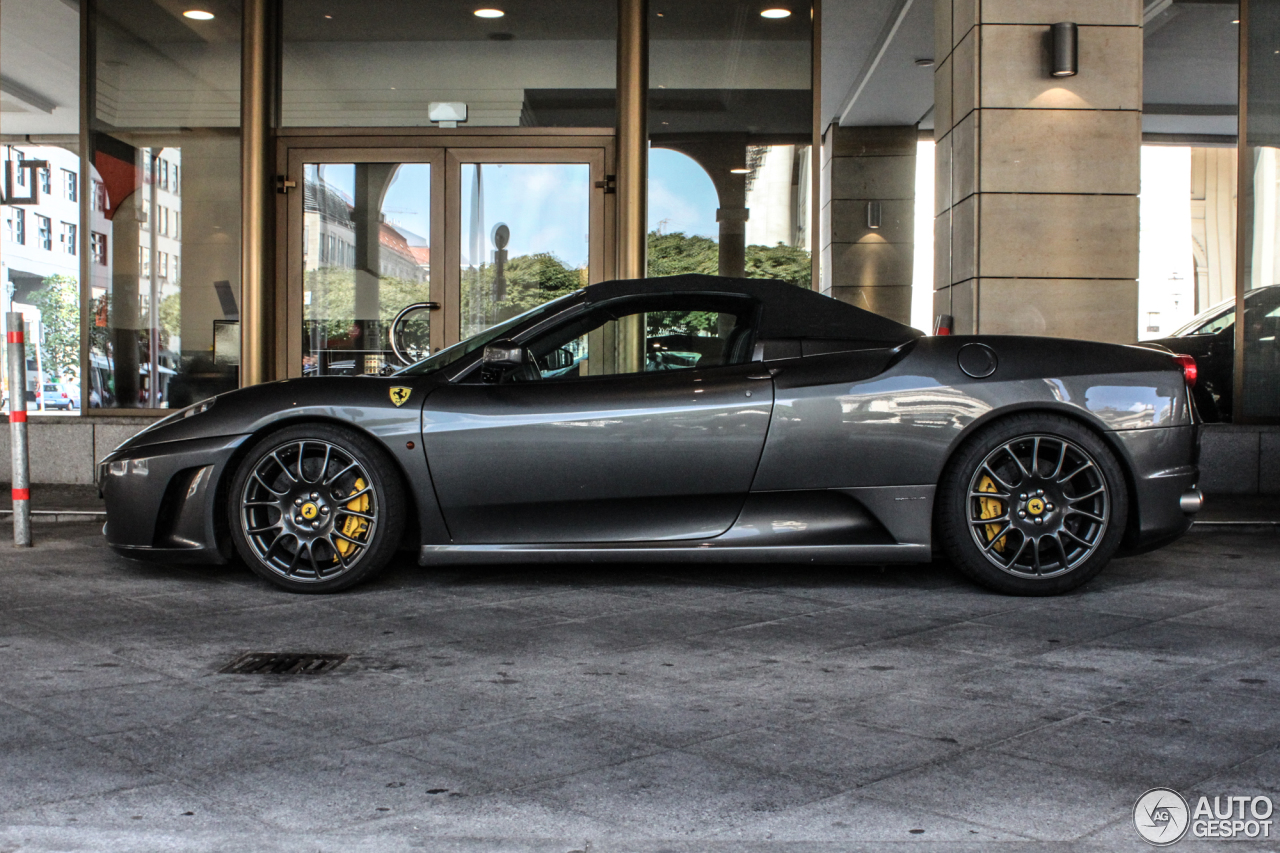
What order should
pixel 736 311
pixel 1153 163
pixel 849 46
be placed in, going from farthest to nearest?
pixel 849 46 → pixel 1153 163 → pixel 736 311

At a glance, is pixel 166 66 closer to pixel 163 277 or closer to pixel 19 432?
pixel 163 277

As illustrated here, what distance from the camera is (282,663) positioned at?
11.5ft

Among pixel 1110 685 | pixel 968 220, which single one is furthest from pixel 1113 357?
pixel 968 220

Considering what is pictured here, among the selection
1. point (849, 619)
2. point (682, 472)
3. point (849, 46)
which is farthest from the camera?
point (849, 46)

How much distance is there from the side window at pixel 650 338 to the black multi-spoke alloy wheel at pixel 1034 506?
1.07 metres

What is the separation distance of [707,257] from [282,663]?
228 inches

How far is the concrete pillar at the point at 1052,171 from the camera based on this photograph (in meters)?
7.25

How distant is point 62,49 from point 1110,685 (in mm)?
9563

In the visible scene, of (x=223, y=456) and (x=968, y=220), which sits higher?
(x=968, y=220)

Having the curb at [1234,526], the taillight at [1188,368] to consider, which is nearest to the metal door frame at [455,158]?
the curb at [1234,526]

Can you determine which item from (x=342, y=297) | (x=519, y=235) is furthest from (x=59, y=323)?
(x=519, y=235)

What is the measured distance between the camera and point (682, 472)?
14.9 feet

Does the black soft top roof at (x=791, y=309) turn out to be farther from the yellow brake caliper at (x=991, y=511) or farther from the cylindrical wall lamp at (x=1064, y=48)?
the cylindrical wall lamp at (x=1064, y=48)

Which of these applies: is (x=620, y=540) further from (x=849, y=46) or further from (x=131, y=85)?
(x=849, y=46)
